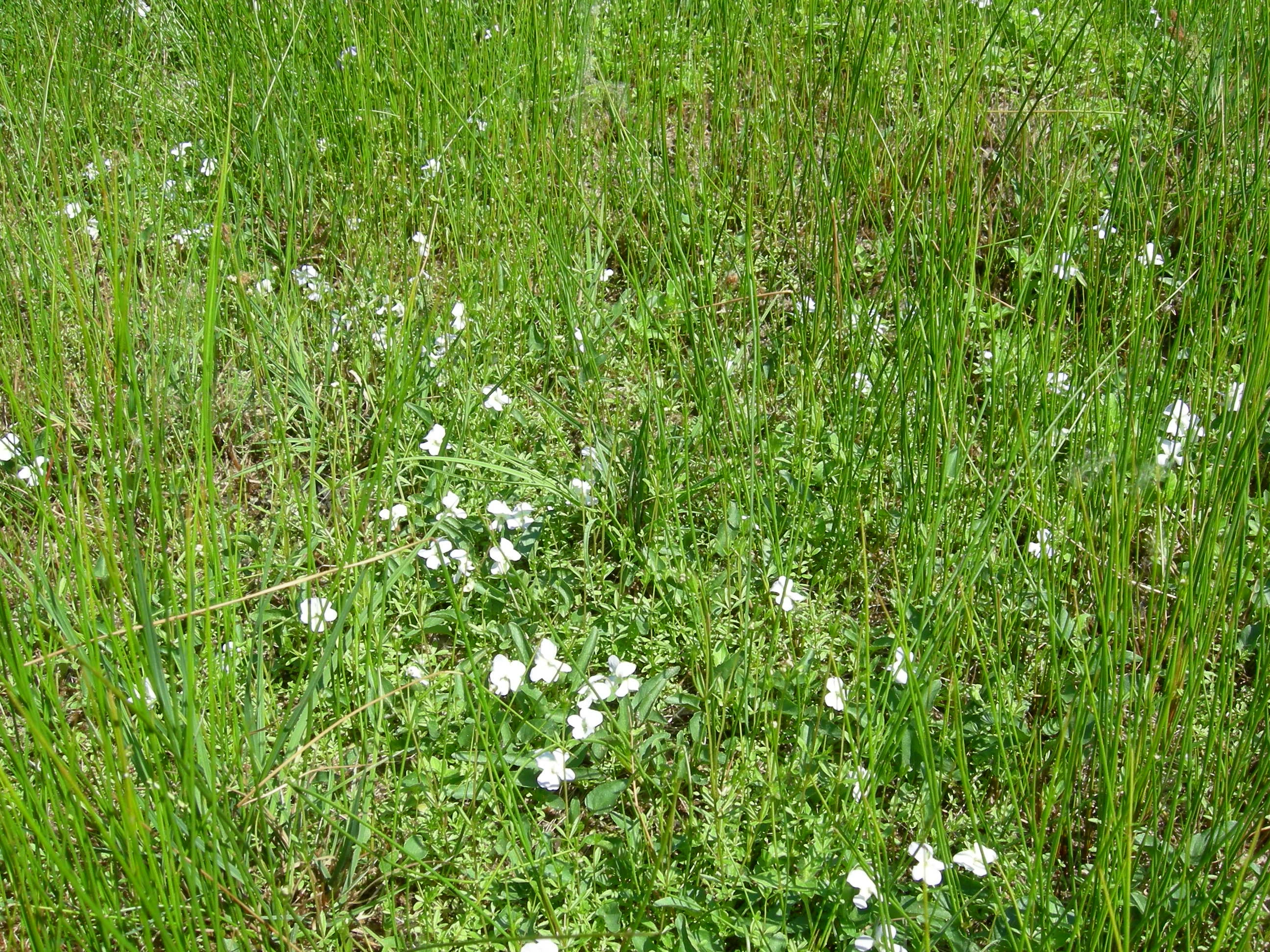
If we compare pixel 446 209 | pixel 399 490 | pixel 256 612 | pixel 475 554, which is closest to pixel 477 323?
pixel 446 209

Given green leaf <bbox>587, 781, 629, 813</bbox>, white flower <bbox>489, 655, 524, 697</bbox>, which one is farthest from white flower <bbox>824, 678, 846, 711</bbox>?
white flower <bbox>489, 655, 524, 697</bbox>

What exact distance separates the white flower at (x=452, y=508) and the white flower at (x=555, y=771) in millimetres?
612

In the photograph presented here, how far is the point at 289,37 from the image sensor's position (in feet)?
10.8

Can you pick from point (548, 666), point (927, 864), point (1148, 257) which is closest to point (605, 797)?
point (548, 666)

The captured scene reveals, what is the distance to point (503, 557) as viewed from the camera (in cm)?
187

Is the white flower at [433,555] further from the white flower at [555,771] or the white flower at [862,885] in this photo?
the white flower at [862,885]

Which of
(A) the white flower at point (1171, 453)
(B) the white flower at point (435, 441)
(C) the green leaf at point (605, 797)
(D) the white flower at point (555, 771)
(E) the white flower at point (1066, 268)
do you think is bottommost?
(C) the green leaf at point (605, 797)

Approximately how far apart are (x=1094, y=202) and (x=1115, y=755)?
1.73 m

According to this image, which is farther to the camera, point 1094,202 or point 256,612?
point 1094,202

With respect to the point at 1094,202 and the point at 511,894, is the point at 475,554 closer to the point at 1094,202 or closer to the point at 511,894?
the point at 511,894

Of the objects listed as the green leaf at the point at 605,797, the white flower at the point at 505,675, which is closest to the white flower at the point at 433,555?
the white flower at the point at 505,675

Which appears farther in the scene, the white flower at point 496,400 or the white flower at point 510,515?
the white flower at point 496,400

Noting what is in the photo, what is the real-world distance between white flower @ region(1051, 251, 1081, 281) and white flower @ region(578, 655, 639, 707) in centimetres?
114

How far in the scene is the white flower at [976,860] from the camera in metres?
1.43
